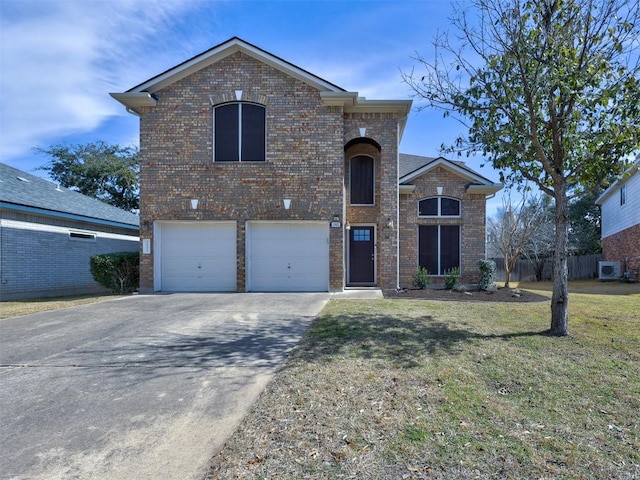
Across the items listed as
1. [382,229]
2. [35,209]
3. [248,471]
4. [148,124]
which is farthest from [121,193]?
[248,471]

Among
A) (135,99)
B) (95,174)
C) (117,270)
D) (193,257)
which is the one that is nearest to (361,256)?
(193,257)

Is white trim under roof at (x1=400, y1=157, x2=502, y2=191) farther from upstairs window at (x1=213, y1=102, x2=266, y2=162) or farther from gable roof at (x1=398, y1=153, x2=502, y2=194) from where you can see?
upstairs window at (x1=213, y1=102, x2=266, y2=162)

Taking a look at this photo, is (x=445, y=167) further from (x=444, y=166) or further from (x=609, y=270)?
(x=609, y=270)

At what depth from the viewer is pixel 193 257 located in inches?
491

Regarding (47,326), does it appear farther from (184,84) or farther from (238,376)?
(184,84)

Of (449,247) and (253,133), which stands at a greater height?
(253,133)

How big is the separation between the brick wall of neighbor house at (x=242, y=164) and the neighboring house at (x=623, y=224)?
13.7 meters

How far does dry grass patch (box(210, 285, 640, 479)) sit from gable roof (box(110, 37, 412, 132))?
26.6 feet

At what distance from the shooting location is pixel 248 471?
265cm

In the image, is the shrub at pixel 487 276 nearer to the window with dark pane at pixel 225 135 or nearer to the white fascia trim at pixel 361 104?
the white fascia trim at pixel 361 104

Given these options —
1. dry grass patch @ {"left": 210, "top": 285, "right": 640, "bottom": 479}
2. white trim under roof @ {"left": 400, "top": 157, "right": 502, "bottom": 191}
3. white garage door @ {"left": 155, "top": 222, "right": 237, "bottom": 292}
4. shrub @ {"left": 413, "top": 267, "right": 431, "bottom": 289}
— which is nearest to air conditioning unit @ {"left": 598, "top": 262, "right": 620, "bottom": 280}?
white trim under roof @ {"left": 400, "top": 157, "right": 502, "bottom": 191}

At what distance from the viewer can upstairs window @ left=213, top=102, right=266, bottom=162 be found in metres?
12.3

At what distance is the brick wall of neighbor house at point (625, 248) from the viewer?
19.1 m

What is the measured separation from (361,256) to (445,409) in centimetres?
1075
